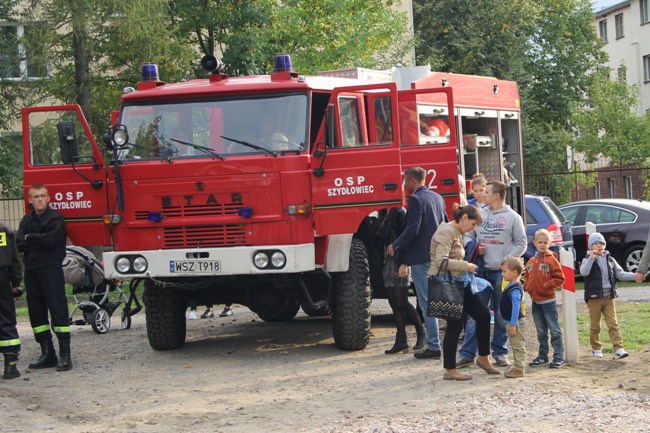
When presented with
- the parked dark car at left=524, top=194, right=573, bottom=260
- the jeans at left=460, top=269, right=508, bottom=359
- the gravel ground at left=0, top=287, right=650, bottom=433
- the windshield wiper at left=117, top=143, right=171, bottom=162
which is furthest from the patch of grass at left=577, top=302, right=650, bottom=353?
the windshield wiper at left=117, top=143, right=171, bottom=162

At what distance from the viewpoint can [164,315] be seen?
11922 mm

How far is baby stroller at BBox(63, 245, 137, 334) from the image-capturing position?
13945 millimetres

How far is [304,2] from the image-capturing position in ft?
86.7

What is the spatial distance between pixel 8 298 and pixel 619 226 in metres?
12.7

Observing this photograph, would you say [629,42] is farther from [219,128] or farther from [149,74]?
[219,128]

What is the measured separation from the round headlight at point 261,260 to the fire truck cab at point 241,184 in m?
0.01

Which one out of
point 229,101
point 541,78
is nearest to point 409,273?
point 229,101

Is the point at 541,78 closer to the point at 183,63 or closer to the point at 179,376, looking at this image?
the point at 183,63

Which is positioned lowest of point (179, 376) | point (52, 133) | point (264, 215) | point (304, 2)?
point (179, 376)

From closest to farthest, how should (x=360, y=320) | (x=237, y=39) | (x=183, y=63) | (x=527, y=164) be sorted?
(x=360, y=320) < (x=183, y=63) < (x=237, y=39) < (x=527, y=164)

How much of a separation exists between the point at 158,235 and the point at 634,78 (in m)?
47.1

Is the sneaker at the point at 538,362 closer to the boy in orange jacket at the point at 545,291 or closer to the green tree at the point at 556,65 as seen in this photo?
the boy in orange jacket at the point at 545,291

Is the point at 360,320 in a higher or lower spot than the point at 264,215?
lower

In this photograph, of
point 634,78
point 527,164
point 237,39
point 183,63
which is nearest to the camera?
point 183,63
